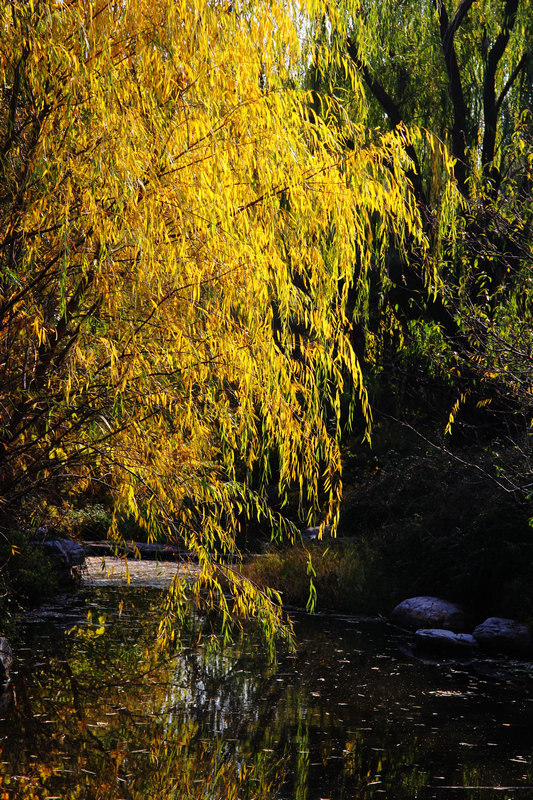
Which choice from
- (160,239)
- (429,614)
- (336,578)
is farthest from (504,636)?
(160,239)

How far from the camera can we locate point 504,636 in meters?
9.26

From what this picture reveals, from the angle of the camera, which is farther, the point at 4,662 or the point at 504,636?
the point at 504,636

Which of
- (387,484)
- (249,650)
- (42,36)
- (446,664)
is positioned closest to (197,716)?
(249,650)

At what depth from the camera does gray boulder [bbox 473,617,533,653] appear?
30.0 ft

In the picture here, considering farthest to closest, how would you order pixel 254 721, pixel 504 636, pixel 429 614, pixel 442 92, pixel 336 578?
pixel 442 92 → pixel 336 578 → pixel 429 614 → pixel 504 636 → pixel 254 721

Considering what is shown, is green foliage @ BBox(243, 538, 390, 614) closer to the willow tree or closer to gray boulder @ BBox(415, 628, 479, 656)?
gray boulder @ BBox(415, 628, 479, 656)

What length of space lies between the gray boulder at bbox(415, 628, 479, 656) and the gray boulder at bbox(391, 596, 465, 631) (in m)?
0.42

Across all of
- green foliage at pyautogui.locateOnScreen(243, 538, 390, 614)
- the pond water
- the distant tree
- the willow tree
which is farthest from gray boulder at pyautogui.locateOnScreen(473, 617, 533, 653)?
the willow tree

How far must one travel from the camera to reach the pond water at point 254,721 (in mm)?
5262

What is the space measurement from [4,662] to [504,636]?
5.25m

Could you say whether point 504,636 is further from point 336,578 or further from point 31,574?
point 31,574

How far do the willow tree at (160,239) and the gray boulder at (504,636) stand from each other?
16.4 feet

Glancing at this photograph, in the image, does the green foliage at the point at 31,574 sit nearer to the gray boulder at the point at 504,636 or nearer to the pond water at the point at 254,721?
the pond water at the point at 254,721

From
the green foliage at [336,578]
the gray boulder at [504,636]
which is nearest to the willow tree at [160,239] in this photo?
the gray boulder at [504,636]
